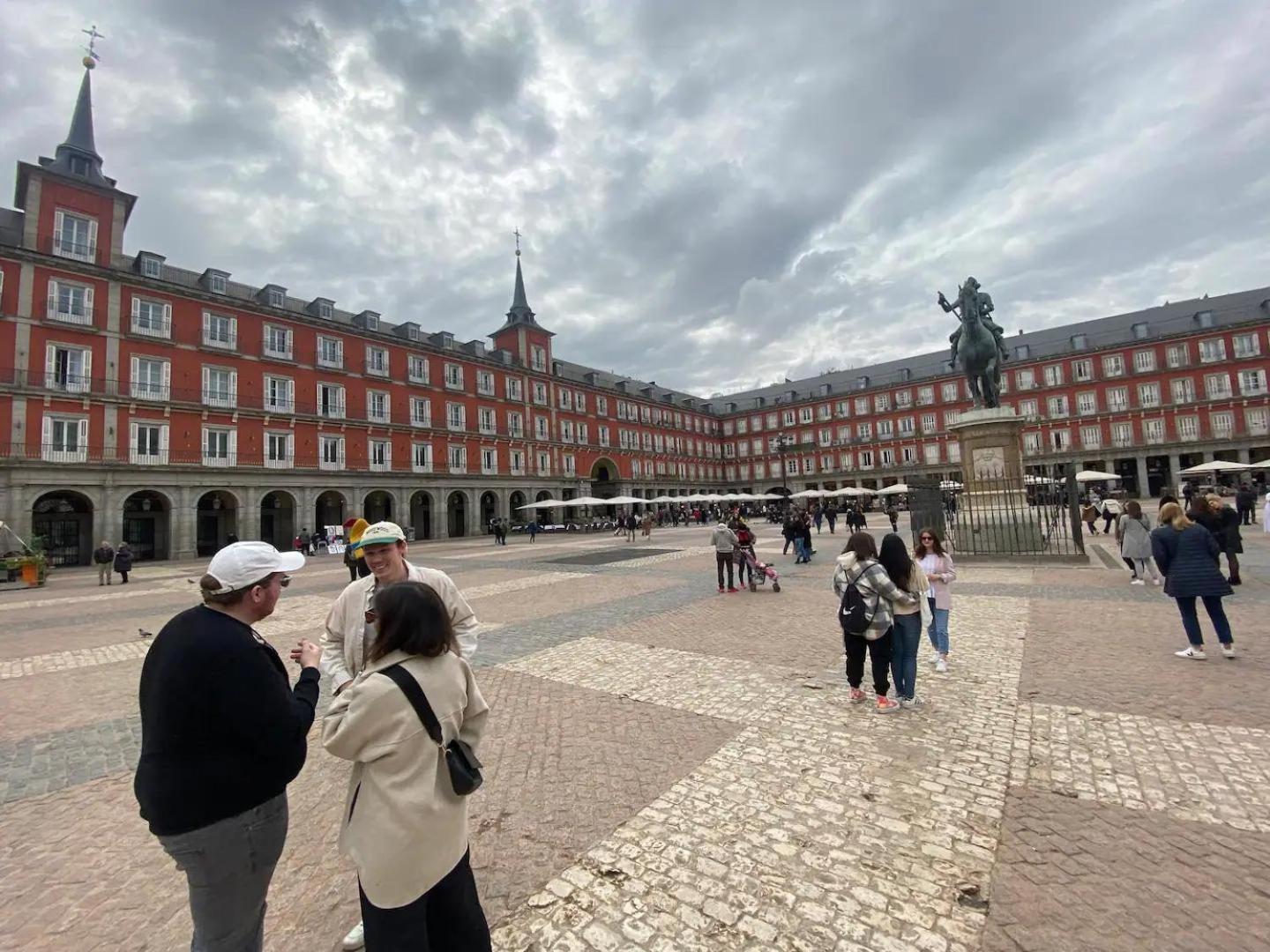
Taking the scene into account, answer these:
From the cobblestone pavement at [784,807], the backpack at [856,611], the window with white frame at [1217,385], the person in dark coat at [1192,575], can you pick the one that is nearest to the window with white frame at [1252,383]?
the window with white frame at [1217,385]

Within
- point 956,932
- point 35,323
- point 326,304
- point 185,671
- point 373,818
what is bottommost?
point 956,932

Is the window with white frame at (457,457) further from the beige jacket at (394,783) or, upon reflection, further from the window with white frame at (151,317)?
the beige jacket at (394,783)

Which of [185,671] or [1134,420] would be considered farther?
[1134,420]

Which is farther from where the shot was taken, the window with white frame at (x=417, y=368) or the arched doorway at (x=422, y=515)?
the arched doorway at (x=422, y=515)

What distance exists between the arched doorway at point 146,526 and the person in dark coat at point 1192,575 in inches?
1458

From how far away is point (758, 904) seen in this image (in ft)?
8.54

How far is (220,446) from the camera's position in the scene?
28.9 meters

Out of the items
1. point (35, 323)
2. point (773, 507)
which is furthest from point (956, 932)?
point (773, 507)

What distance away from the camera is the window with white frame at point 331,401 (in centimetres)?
3338

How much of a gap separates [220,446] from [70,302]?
8320 mm

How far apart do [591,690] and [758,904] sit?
10.6 feet

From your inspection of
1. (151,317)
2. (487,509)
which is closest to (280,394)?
(151,317)

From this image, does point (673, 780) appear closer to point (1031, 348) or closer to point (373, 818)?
point (373, 818)

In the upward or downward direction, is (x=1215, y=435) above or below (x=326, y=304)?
below
